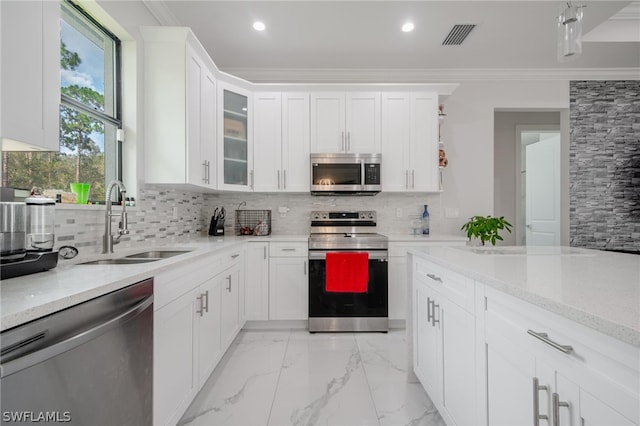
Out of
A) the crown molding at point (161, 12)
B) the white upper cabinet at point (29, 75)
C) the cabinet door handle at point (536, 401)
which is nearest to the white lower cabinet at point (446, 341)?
the cabinet door handle at point (536, 401)

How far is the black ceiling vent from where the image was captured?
9.22ft

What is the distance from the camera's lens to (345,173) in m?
3.24

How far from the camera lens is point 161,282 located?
4.51ft

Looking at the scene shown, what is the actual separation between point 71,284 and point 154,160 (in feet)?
5.04

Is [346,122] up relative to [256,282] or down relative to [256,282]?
up

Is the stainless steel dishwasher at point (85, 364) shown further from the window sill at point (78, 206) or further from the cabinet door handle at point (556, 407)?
the cabinet door handle at point (556, 407)

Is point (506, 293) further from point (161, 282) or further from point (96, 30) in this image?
point (96, 30)

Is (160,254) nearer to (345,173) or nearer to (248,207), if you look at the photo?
(248,207)

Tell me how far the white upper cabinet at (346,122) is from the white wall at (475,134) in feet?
3.42

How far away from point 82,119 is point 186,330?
145 cm

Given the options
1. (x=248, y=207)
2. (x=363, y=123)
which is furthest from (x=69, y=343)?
(x=363, y=123)

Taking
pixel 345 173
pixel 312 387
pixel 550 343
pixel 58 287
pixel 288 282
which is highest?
pixel 345 173

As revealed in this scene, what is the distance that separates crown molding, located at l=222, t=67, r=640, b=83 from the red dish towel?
84.9 inches

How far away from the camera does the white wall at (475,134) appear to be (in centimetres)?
370
